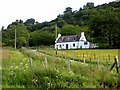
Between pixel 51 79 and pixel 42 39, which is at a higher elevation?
pixel 42 39

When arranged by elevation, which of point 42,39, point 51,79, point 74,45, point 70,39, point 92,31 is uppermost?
point 92,31

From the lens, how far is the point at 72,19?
520 ft

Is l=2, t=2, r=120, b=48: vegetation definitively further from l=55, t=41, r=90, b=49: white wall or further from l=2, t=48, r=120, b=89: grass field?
l=2, t=48, r=120, b=89: grass field

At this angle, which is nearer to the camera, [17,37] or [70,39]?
[70,39]

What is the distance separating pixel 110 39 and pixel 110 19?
6.38m

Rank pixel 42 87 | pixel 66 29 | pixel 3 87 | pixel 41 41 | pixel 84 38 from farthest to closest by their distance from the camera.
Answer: pixel 66 29, pixel 41 41, pixel 84 38, pixel 42 87, pixel 3 87

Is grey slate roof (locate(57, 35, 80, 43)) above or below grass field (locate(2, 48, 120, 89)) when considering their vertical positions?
above

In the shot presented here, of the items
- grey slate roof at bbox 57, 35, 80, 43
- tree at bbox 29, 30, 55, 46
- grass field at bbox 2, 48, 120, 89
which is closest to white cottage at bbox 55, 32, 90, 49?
grey slate roof at bbox 57, 35, 80, 43

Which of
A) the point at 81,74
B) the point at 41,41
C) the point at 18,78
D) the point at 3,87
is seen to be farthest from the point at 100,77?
the point at 41,41

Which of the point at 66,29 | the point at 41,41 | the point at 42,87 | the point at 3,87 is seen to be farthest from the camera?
the point at 66,29

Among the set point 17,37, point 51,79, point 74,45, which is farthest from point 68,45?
point 51,79

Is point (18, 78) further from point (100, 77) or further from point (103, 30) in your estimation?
point (103, 30)

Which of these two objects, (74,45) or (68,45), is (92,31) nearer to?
(74,45)

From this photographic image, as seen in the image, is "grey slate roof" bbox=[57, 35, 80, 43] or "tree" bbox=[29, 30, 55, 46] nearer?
"grey slate roof" bbox=[57, 35, 80, 43]
